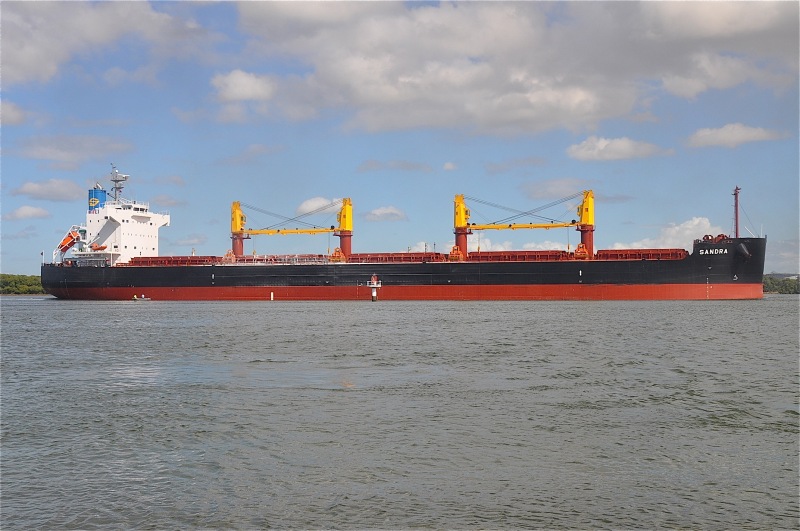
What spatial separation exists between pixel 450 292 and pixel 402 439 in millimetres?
40753

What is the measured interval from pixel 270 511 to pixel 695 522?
3.76m

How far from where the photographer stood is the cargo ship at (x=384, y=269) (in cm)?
4509

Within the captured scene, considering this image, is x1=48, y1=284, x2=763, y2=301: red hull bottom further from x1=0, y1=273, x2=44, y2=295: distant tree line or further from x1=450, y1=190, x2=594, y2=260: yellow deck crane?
x1=0, y1=273, x2=44, y2=295: distant tree line

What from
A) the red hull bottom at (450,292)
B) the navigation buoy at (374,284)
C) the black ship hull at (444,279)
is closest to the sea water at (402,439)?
the black ship hull at (444,279)

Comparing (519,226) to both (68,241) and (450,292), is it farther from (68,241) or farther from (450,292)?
(68,241)

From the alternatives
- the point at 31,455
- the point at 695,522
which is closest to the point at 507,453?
the point at 695,522

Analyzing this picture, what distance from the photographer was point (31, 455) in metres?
7.94

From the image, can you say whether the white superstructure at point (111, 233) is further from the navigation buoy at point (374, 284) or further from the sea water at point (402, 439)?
the sea water at point (402, 439)

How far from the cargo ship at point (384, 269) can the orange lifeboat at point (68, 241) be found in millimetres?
87

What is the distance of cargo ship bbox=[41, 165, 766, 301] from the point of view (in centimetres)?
4509

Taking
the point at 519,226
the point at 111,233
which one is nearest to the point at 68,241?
the point at 111,233

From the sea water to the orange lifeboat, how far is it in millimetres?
43541

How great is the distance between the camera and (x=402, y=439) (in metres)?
8.60

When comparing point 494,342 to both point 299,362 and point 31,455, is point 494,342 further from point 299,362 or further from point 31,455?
point 31,455
